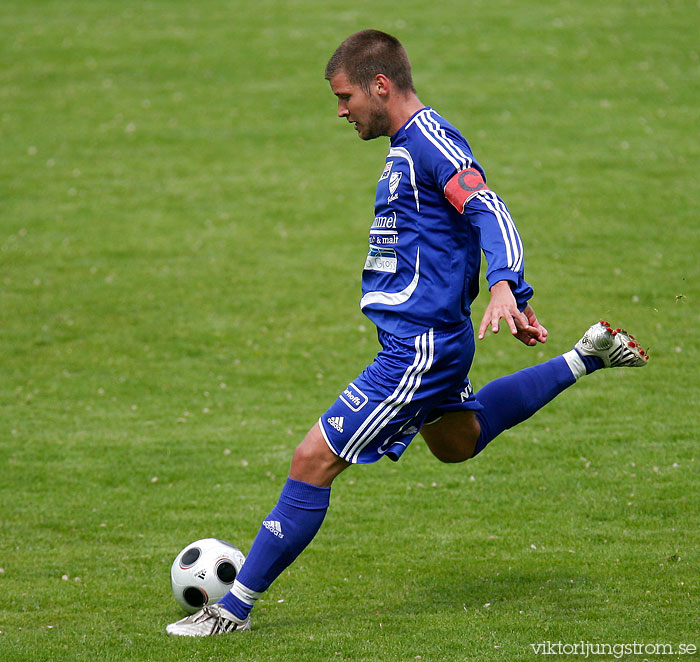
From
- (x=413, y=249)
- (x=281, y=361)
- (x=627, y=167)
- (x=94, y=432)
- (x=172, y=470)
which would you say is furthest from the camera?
(x=627, y=167)

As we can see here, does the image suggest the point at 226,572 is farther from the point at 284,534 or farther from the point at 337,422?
the point at 337,422

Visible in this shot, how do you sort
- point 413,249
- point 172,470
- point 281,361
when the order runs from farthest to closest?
point 281,361 → point 172,470 → point 413,249

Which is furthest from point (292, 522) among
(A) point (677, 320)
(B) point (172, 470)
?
(A) point (677, 320)

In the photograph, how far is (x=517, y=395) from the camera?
18.1ft

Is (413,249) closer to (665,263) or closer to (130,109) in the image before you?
(665,263)

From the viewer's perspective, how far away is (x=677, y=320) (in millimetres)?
10719

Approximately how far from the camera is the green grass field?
5.36 m

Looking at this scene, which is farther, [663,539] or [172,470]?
[172,470]

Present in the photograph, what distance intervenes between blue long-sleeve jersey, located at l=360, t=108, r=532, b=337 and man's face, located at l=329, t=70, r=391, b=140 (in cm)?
10

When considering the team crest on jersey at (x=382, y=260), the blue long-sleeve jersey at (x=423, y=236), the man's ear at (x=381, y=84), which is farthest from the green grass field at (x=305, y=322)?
the man's ear at (x=381, y=84)

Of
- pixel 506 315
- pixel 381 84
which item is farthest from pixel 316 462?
pixel 381 84

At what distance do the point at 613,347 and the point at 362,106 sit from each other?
1935 millimetres

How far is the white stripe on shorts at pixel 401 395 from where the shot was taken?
468cm

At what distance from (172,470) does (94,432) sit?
49.5 inches
